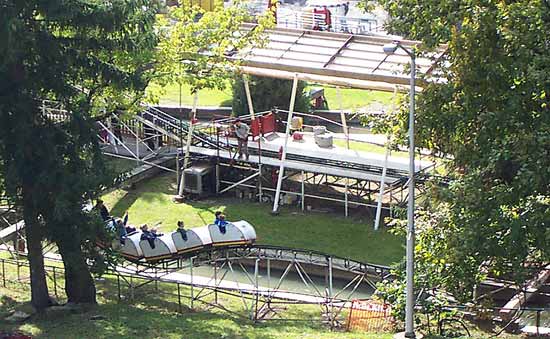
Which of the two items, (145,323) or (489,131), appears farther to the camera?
(145,323)

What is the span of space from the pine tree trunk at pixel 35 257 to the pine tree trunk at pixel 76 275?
2.01 ft

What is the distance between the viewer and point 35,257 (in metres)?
25.4

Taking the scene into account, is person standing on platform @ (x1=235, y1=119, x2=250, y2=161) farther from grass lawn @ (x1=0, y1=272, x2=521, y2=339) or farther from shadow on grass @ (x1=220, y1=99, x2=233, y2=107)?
shadow on grass @ (x1=220, y1=99, x2=233, y2=107)

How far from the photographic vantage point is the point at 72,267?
24.7m

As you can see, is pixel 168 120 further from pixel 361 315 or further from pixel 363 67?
pixel 361 315

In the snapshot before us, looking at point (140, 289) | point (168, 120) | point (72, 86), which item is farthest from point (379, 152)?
point (72, 86)

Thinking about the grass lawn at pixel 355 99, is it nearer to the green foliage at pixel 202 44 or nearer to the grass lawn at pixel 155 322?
the green foliage at pixel 202 44

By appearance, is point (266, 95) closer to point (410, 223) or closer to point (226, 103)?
point (226, 103)

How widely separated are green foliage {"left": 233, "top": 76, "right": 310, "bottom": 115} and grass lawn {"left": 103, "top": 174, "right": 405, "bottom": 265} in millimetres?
6091

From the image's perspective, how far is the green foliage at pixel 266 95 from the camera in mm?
44250

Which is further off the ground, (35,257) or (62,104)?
(62,104)

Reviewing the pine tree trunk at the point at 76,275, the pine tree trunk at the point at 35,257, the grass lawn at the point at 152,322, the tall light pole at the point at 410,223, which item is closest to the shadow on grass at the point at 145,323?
the grass lawn at the point at 152,322

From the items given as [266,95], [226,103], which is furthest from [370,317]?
[226,103]

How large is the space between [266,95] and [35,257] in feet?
68.3
